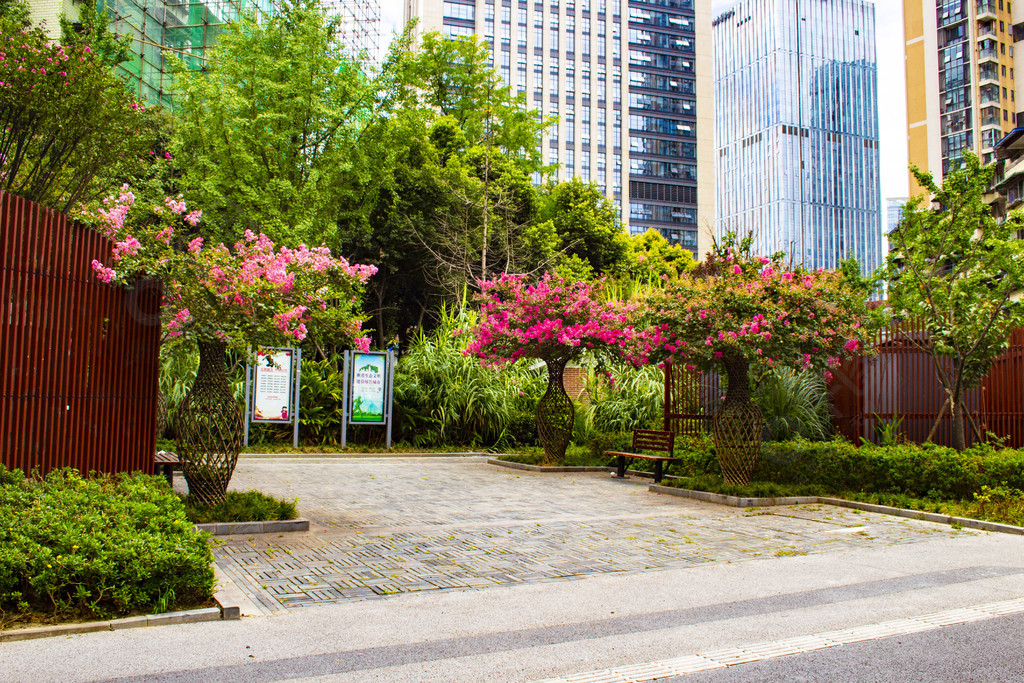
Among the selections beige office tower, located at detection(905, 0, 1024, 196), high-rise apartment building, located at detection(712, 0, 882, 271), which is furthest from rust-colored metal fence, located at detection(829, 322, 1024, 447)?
high-rise apartment building, located at detection(712, 0, 882, 271)

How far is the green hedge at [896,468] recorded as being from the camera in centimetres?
1077

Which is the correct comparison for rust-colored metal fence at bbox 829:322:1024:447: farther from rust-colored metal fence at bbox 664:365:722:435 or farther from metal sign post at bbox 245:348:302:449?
metal sign post at bbox 245:348:302:449

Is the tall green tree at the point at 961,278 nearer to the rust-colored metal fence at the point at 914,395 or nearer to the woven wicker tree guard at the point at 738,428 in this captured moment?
the rust-colored metal fence at the point at 914,395

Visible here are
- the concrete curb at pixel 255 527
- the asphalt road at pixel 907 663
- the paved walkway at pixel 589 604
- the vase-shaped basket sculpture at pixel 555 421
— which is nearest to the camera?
the asphalt road at pixel 907 663

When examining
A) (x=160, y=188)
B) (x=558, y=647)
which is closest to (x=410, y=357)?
(x=160, y=188)

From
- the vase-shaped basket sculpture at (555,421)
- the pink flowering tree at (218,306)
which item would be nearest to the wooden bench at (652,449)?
the vase-shaped basket sculpture at (555,421)

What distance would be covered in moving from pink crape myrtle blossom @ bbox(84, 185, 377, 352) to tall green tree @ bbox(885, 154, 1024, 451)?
30.1ft

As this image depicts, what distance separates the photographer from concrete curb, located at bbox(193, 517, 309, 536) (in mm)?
8266

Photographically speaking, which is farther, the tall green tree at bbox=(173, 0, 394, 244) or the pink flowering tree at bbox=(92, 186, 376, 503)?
the tall green tree at bbox=(173, 0, 394, 244)

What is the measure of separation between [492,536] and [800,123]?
149475 mm

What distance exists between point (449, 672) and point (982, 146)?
87496mm

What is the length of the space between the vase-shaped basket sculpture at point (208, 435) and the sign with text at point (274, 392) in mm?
9399

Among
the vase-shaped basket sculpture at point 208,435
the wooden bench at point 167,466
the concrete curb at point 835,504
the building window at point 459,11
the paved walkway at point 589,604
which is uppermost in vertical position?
the building window at point 459,11

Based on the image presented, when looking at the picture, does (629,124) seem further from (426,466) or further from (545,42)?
(426,466)
